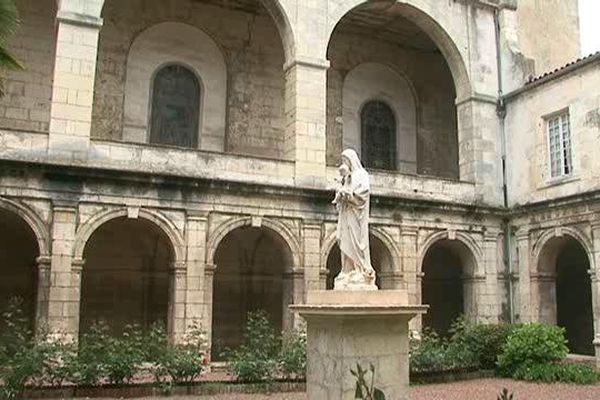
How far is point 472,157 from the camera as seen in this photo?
17516 millimetres

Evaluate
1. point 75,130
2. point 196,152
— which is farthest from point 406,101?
point 75,130

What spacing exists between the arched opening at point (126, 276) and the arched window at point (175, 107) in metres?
2.56

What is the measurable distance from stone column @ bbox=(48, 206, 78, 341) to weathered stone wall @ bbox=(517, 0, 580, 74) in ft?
46.1

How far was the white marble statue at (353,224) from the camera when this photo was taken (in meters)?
7.49

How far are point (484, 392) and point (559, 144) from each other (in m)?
7.66

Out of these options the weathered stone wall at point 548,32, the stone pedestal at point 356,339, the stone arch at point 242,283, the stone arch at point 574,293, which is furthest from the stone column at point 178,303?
the weathered stone wall at point 548,32

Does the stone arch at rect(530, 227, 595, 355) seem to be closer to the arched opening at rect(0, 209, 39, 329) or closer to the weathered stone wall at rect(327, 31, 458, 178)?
the weathered stone wall at rect(327, 31, 458, 178)

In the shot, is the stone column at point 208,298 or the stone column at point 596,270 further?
the stone column at point 596,270

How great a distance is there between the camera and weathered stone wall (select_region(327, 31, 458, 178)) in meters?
19.5

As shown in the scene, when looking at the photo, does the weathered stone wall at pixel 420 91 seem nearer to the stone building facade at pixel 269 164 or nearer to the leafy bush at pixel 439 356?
the stone building facade at pixel 269 164

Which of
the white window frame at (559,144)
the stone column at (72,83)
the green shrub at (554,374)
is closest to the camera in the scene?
the green shrub at (554,374)

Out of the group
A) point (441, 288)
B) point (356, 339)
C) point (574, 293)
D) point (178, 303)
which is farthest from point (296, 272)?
point (574, 293)

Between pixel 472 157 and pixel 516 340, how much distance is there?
579 centimetres

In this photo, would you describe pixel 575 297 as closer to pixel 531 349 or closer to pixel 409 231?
pixel 409 231
